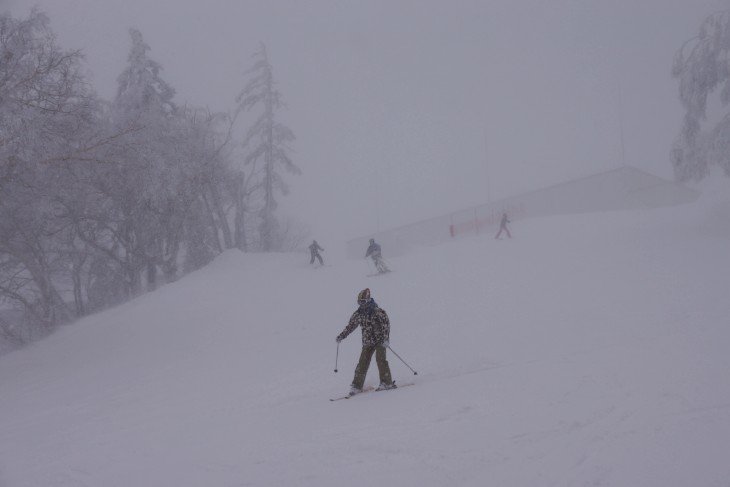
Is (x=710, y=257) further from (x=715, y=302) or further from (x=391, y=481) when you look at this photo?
(x=391, y=481)

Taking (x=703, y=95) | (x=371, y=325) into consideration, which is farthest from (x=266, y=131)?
(x=371, y=325)

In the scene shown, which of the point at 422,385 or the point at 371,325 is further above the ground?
the point at 371,325

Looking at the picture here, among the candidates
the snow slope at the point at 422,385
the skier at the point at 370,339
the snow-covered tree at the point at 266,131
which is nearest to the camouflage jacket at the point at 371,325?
the skier at the point at 370,339

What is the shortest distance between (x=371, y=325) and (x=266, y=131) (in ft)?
90.4

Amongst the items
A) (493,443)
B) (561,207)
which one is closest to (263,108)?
(561,207)

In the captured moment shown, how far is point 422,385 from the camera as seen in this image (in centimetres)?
786

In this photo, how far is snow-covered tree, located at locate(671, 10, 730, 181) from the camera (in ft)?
57.8

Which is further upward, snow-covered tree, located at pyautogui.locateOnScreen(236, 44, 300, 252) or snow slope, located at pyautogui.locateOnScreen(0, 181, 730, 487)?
snow-covered tree, located at pyautogui.locateOnScreen(236, 44, 300, 252)

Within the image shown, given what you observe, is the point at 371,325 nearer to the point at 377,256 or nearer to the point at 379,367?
the point at 379,367

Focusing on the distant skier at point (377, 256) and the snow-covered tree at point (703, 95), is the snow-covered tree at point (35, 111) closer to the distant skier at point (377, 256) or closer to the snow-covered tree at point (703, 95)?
the distant skier at point (377, 256)

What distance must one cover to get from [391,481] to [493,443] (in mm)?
1252

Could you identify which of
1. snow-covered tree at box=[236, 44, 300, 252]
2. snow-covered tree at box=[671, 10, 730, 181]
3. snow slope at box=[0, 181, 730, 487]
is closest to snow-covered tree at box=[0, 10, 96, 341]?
snow slope at box=[0, 181, 730, 487]

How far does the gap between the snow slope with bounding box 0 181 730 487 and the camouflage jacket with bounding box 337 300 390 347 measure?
3.17ft

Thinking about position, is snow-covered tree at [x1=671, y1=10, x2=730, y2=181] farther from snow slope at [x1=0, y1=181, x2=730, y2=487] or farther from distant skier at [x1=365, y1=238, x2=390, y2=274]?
distant skier at [x1=365, y1=238, x2=390, y2=274]
